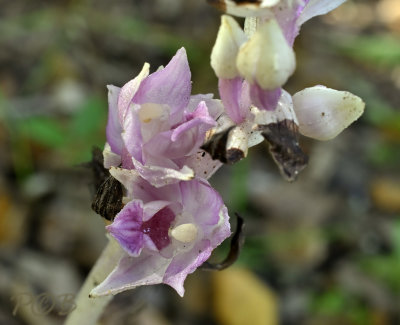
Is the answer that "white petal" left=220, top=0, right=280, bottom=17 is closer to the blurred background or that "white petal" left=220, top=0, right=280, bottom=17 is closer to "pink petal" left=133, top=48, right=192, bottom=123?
"pink petal" left=133, top=48, right=192, bottom=123

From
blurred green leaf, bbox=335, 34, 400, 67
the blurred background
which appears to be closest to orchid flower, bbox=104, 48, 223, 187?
the blurred background

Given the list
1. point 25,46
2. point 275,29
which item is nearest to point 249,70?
point 275,29

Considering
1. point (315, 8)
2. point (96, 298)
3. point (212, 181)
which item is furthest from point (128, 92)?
point (212, 181)

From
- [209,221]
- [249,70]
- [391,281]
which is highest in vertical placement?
[249,70]

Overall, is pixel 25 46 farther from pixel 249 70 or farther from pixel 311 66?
pixel 249 70

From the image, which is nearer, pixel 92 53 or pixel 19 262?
pixel 19 262

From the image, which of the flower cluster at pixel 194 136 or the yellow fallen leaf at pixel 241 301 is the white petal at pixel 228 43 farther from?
the yellow fallen leaf at pixel 241 301
